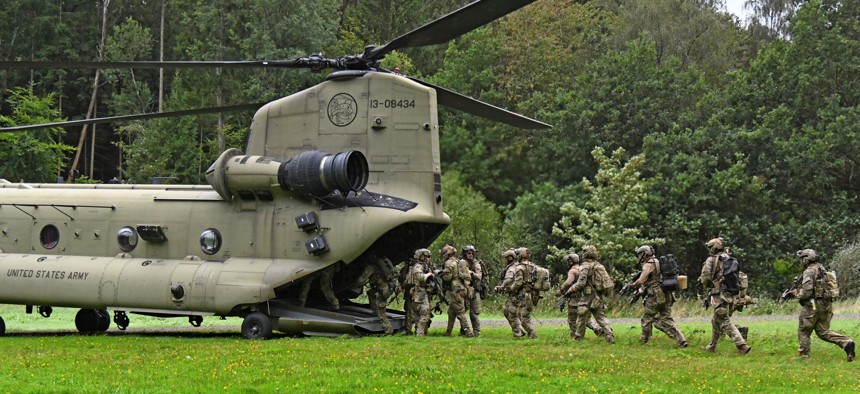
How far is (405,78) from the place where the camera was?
20875 millimetres

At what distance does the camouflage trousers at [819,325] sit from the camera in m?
17.1

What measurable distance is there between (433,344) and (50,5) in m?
47.3

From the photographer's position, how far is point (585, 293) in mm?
19891

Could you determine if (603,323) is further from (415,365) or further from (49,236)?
(49,236)

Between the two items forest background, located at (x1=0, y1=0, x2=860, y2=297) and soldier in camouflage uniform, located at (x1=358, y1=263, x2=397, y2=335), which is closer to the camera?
soldier in camouflage uniform, located at (x1=358, y1=263, x2=397, y2=335)

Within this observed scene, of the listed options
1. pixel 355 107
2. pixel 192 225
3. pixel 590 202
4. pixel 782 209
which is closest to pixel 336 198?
pixel 355 107

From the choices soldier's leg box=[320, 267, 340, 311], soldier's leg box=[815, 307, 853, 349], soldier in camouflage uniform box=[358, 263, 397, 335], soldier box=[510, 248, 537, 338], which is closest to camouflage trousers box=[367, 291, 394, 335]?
soldier in camouflage uniform box=[358, 263, 397, 335]

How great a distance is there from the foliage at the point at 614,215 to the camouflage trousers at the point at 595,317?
777 inches

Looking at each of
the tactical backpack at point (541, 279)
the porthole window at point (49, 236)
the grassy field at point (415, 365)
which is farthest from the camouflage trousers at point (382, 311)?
the porthole window at point (49, 236)

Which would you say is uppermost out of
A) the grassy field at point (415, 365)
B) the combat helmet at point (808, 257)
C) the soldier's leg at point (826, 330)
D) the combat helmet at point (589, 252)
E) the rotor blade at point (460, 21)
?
the rotor blade at point (460, 21)

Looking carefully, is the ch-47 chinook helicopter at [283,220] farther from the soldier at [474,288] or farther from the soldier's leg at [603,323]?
the soldier's leg at [603,323]

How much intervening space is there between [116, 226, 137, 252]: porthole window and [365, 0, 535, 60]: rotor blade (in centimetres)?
675

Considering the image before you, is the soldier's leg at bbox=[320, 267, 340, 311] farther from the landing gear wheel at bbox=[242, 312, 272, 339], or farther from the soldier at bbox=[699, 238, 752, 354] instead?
the soldier at bbox=[699, 238, 752, 354]

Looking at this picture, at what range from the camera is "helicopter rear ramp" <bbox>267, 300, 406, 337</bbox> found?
2033 centimetres
